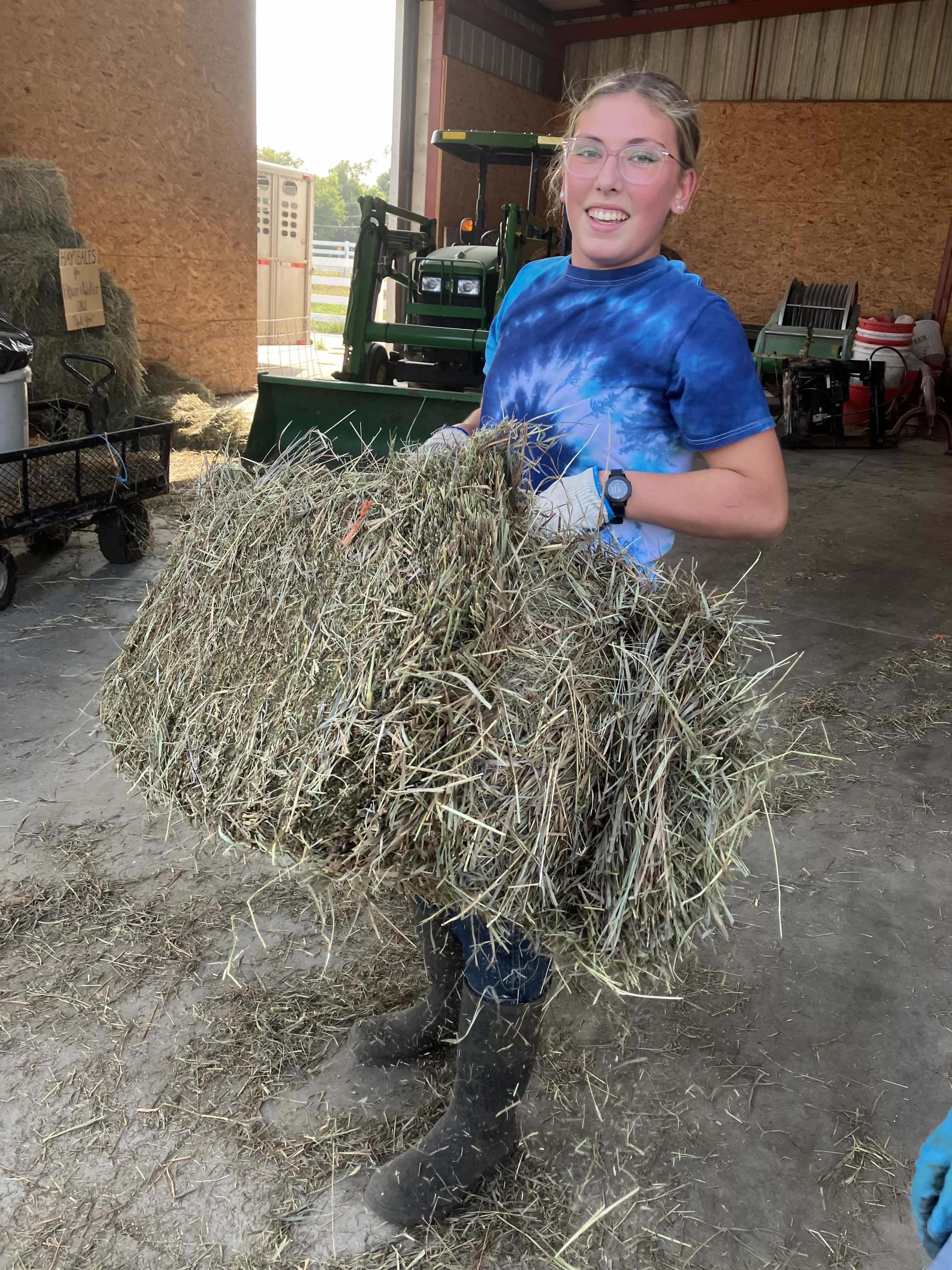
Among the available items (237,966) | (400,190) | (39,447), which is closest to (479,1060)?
(237,966)

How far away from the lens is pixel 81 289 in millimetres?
5129

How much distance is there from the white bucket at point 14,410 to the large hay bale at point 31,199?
1914mm

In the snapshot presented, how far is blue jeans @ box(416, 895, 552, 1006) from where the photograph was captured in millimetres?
1196

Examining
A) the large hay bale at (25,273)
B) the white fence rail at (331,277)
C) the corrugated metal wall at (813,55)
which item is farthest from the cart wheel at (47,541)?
the white fence rail at (331,277)

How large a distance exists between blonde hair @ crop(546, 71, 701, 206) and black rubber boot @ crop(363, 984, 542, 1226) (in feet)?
4.15

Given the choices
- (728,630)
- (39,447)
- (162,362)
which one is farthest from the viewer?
(162,362)

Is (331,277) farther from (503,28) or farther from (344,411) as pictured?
(344,411)

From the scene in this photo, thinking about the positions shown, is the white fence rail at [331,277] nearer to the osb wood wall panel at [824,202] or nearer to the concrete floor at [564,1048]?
the osb wood wall panel at [824,202]

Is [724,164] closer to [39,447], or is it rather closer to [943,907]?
[39,447]

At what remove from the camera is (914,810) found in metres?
2.76

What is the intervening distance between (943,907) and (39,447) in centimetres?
338

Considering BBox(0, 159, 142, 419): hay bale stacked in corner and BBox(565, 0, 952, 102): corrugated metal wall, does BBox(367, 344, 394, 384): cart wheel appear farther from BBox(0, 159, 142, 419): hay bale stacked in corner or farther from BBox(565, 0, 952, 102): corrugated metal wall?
BBox(565, 0, 952, 102): corrugated metal wall

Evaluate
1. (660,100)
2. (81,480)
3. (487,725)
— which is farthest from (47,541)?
(487,725)

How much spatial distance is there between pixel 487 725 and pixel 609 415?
0.54 meters
